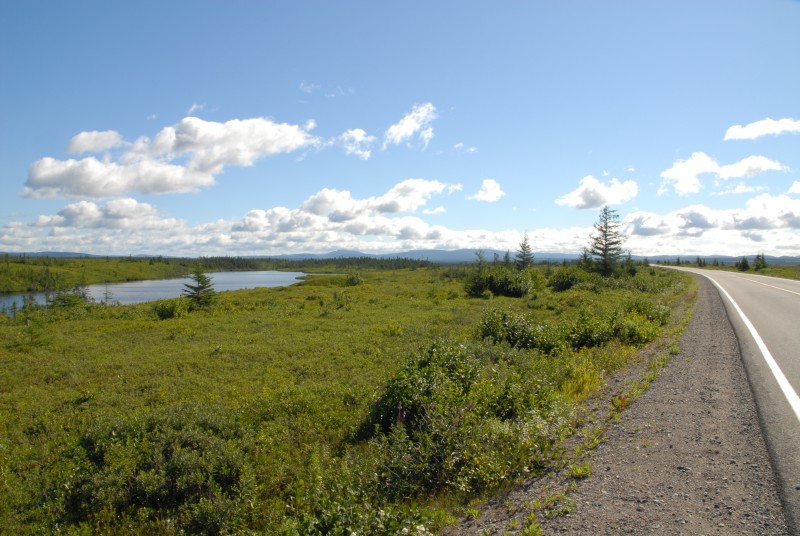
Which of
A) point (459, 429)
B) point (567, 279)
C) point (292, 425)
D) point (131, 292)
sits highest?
point (567, 279)

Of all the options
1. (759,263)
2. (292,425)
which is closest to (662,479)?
(292,425)

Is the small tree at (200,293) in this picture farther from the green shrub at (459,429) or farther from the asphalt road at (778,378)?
the asphalt road at (778,378)

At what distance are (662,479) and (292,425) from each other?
737 cm

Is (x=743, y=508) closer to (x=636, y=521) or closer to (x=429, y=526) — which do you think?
(x=636, y=521)

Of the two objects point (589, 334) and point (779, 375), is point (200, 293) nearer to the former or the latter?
point (589, 334)

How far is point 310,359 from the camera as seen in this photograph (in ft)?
52.6

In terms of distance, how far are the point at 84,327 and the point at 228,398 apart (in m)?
19.1

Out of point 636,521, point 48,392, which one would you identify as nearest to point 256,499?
point 636,521

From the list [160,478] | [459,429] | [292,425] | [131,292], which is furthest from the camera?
[131,292]

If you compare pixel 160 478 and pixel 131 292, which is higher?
pixel 160 478

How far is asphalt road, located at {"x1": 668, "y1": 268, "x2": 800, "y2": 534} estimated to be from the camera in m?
5.03

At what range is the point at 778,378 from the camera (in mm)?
8516

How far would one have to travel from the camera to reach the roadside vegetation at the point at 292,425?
635 cm

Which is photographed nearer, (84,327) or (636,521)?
(636,521)
